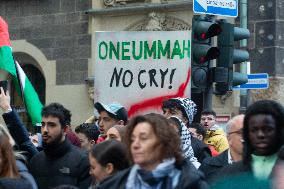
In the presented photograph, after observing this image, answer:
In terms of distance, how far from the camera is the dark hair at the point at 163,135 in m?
4.77

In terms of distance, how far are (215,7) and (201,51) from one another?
1.96 ft

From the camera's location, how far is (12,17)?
807 inches

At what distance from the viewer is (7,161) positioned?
17.8 feet

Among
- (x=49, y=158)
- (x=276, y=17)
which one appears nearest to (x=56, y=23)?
(x=276, y=17)

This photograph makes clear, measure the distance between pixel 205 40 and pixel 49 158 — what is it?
4371 mm

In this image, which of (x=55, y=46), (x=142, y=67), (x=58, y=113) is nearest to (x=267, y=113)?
(x=58, y=113)

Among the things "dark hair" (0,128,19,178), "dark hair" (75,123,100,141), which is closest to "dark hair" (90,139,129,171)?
"dark hair" (0,128,19,178)

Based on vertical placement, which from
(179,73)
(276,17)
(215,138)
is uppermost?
(276,17)

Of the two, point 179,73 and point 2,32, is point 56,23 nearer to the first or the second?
point 2,32

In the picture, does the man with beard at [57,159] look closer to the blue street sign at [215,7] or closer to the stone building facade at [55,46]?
the blue street sign at [215,7]

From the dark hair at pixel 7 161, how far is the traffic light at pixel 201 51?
508cm

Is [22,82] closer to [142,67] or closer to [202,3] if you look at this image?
[142,67]

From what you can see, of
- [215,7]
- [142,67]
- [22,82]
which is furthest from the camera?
[215,7]

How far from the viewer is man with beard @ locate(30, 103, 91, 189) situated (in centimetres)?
655
